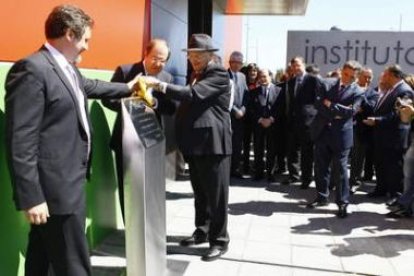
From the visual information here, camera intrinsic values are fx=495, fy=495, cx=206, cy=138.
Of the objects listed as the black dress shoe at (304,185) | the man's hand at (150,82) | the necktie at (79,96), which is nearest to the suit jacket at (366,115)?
the black dress shoe at (304,185)

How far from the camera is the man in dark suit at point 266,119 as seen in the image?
7.97 m

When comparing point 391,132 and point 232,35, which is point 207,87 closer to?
point 391,132

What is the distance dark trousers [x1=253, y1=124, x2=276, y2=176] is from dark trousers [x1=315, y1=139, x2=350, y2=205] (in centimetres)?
183

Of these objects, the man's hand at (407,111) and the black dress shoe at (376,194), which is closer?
the man's hand at (407,111)

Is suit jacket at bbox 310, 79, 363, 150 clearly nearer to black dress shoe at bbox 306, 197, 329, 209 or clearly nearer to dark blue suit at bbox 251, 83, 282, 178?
black dress shoe at bbox 306, 197, 329, 209

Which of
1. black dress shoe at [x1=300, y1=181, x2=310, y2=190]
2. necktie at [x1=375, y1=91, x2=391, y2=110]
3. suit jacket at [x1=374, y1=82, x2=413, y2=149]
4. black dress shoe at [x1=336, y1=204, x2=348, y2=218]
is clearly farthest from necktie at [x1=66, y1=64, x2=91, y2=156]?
black dress shoe at [x1=300, y1=181, x2=310, y2=190]

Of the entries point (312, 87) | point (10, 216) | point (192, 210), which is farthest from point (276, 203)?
point (10, 216)

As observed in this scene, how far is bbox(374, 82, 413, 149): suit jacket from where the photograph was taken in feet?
22.0

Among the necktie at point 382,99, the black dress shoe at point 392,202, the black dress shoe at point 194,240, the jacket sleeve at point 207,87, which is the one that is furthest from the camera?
the necktie at point 382,99

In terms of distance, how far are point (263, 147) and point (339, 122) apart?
2.65m

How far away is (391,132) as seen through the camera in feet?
22.3

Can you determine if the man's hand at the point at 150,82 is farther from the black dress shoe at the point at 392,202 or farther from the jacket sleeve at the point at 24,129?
the black dress shoe at the point at 392,202

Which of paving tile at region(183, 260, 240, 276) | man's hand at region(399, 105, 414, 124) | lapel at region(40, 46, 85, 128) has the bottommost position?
paving tile at region(183, 260, 240, 276)

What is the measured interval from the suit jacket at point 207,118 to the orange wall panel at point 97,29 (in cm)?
99
